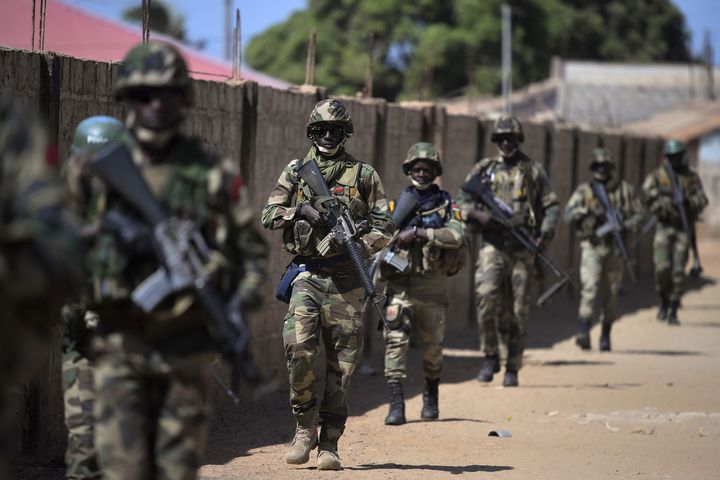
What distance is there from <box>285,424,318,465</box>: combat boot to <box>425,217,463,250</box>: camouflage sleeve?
1958mm

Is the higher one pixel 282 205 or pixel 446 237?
pixel 282 205

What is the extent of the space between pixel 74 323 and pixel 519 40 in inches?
1650

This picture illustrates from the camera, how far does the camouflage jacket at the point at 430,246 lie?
9.23 m

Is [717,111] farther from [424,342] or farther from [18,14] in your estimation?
[424,342]

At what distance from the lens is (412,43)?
1718 inches

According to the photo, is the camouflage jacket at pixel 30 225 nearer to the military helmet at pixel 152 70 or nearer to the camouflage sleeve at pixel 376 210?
the military helmet at pixel 152 70

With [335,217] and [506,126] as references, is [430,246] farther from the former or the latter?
[506,126]

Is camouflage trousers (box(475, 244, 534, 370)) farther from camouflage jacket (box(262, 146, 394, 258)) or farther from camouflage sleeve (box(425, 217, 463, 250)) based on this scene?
camouflage jacket (box(262, 146, 394, 258))

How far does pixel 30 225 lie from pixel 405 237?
18.9 feet

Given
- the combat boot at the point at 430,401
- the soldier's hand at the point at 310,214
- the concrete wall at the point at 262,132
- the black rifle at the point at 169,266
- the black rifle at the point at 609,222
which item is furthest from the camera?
the black rifle at the point at 609,222

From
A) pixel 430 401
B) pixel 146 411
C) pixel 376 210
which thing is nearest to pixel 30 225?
A: pixel 146 411

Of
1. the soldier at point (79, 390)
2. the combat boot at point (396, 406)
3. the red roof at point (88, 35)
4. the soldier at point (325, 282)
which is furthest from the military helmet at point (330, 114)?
the red roof at point (88, 35)

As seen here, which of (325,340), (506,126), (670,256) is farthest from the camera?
(670,256)

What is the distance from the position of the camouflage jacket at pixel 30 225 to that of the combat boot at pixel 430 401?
19.6ft
